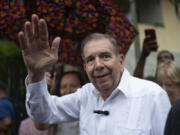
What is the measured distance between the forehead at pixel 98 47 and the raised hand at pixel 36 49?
0.37m

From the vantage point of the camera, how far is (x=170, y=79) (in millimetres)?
2883

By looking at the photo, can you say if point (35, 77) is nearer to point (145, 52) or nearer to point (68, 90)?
point (68, 90)

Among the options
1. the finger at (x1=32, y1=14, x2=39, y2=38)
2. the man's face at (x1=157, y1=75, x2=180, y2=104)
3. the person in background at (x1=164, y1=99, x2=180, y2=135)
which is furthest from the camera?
the man's face at (x1=157, y1=75, x2=180, y2=104)

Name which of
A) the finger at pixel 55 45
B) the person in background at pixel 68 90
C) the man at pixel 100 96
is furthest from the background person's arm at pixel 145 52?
Result: the finger at pixel 55 45

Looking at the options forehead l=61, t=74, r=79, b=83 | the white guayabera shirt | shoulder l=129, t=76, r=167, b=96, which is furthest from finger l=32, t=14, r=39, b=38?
forehead l=61, t=74, r=79, b=83

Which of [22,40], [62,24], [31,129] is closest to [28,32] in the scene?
[22,40]

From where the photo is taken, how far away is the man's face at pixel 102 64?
82.6 inches

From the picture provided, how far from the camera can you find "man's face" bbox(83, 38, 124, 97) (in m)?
2.10

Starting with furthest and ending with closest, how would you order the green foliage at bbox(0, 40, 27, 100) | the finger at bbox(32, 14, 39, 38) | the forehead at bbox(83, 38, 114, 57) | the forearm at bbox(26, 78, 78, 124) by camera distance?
the green foliage at bbox(0, 40, 27, 100) < the forehead at bbox(83, 38, 114, 57) < the forearm at bbox(26, 78, 78, 124) < the finger at bbox(32, 14, 39, 38)

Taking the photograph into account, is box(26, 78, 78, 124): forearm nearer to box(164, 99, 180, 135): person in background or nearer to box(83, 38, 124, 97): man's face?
box(83, 38, 124, 97): man's face

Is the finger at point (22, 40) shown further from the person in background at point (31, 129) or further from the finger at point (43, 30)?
the person in background at point (31, 129)

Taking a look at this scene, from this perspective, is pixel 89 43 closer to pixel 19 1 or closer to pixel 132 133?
pixel 132 133

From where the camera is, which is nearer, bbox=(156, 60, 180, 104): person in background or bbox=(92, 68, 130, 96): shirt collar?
bbox=(92, 68, 130, 96): shirt collar

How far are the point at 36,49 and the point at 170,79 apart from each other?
1.69 metres
